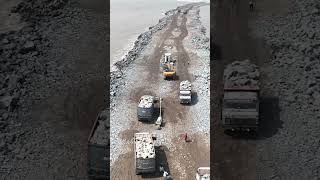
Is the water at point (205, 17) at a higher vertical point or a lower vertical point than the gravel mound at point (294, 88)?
higher

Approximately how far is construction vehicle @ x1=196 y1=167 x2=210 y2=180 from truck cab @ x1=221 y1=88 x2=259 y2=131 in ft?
11.6

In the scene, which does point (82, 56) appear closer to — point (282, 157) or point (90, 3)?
point (90, 3)

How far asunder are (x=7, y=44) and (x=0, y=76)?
5.67m

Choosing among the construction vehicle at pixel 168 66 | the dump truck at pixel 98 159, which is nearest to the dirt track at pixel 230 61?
the construction vehicle at pixel 168 66

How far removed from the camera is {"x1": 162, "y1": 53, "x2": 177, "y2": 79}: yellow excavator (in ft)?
137

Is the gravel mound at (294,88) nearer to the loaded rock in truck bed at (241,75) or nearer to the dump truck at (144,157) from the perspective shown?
the loaded rock in truck bed at (241,75)

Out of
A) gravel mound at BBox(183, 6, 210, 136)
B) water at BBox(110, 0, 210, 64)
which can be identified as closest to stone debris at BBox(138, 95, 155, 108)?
gravel mound at BBox(183, 6, 210, 136)

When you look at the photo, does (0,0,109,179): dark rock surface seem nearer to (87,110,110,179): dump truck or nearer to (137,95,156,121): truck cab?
(87,110,110,179): dump truck

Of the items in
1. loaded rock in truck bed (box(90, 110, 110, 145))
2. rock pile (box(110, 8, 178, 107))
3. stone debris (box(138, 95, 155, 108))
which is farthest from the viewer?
rock pile (box(110, 8, 178, 107))

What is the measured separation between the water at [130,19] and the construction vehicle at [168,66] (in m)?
5.24

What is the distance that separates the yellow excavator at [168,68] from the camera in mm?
41844

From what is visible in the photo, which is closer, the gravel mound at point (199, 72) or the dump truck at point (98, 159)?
the dump truck at point (98, 159)

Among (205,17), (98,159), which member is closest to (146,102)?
(98,159)

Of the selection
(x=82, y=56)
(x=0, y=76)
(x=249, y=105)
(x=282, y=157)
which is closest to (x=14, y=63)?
(x=0, y=76)
